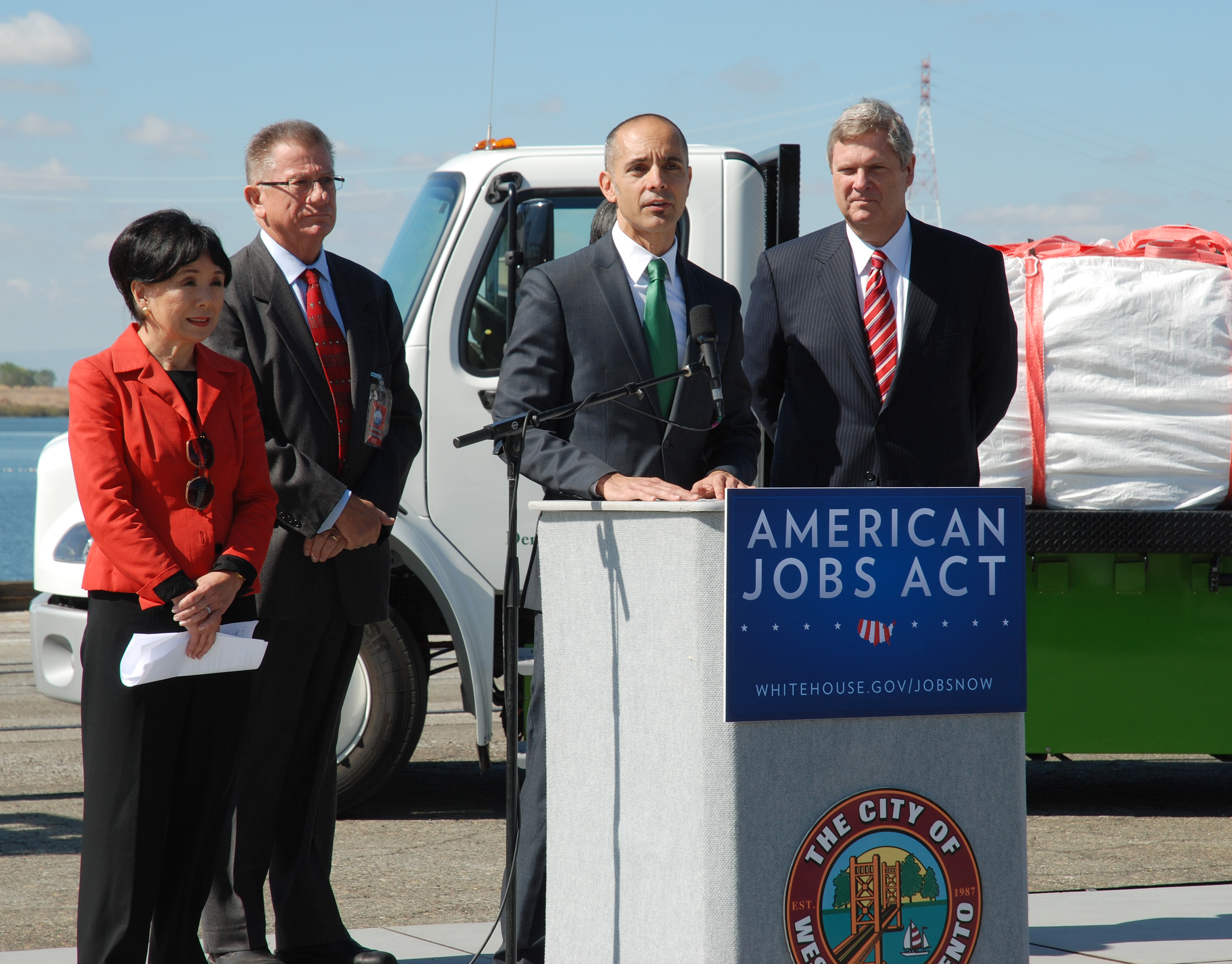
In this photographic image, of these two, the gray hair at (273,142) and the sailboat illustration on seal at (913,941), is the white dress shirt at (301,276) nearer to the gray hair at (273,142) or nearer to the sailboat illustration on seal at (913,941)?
the gray hair at (273,142)

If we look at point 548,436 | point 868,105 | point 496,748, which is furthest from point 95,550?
point 496,748

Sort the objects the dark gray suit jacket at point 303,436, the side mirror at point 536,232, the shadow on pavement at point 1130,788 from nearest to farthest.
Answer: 1. the dark gray suit jacket at point 303,436
2. the side mirror at point 536,232
3. the shadow on pavement at point 1130,788

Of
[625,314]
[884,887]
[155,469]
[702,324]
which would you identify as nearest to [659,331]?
[625,314]

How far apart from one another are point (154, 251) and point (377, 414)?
0.81m

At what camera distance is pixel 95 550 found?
128 inches

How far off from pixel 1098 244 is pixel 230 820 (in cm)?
410

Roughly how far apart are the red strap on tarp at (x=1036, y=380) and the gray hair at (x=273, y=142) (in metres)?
2.91

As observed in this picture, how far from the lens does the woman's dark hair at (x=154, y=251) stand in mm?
3350

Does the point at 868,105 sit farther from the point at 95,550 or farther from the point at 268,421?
the point at 95,550

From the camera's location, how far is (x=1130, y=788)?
705 centimetres

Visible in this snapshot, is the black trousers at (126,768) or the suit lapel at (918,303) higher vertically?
the suit lapel at (918,303)

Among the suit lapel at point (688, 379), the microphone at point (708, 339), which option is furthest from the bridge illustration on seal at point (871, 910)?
the suit lapel at point (688, 379)

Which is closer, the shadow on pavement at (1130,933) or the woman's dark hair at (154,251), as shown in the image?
the woman's dark hair at (154,251)

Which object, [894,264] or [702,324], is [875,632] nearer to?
[702,324]
